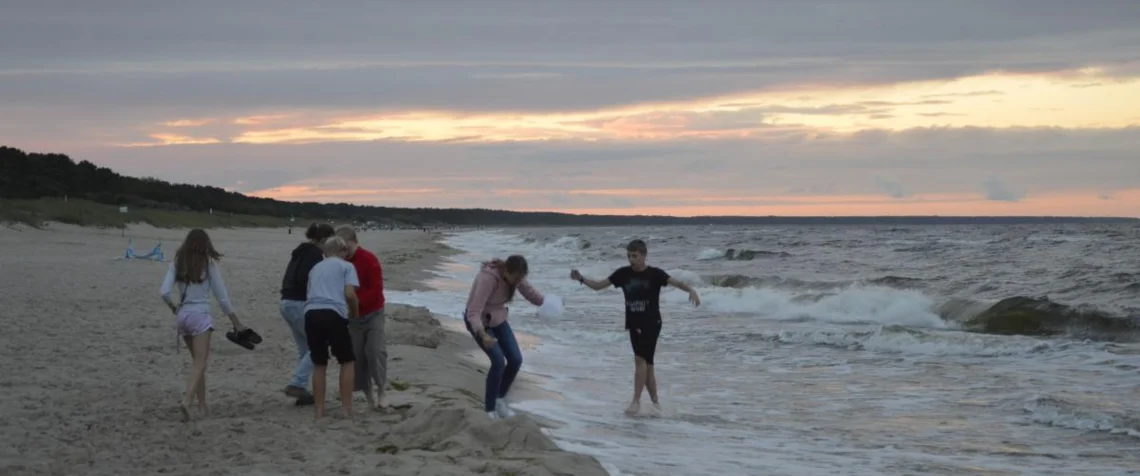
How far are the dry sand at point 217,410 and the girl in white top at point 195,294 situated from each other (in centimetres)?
37

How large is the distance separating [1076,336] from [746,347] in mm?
5348

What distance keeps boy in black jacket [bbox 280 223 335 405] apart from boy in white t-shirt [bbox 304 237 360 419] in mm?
439

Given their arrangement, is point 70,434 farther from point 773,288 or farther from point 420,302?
point 773,288

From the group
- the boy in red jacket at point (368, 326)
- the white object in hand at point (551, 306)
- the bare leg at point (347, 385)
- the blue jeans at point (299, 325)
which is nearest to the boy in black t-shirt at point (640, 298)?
the white object in hand at point (551, 306)

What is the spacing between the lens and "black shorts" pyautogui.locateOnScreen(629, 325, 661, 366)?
9.43 metres

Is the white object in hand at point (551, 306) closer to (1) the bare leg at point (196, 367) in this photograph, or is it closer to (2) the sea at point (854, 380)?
(2) the sea at point (854, 380)

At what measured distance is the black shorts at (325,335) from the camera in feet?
25.2

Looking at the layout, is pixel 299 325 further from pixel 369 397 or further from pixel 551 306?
pixel 551 306

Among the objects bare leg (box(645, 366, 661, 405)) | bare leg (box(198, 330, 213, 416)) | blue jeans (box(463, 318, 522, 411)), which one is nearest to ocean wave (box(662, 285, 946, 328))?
bare leg (box(645, 366, 661, 405))

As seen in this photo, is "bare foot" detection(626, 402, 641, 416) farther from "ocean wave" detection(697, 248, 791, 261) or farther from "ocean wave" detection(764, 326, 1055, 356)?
"ocean wave" detection(697, 248, 791, 261)

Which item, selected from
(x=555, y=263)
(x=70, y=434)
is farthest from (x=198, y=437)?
(x=555, y=263)

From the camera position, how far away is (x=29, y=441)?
671 centimetres

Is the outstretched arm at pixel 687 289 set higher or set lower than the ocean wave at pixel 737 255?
higher

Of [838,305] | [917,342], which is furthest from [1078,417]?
[838,305]
